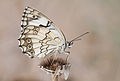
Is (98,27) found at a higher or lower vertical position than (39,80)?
higher

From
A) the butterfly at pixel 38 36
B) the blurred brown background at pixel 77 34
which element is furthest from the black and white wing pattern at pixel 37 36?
the blurred brown background at pixel 77 34

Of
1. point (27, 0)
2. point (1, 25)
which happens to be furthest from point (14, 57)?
point (27, 0)

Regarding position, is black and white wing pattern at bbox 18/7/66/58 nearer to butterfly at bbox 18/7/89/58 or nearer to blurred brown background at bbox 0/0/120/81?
butterfly at bbox 18/7/89/58

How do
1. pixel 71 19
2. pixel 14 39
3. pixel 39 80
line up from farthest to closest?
pixel 71 19
pixel 14 39
pixel 39 80

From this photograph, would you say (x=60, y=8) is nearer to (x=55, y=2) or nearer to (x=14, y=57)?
(x=55, y=2)

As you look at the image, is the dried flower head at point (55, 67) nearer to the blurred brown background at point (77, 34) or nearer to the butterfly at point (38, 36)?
the butterfly at point (38, 36)

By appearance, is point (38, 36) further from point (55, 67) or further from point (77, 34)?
point (77, 34)

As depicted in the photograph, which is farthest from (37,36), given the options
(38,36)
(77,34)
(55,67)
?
(77,34)
